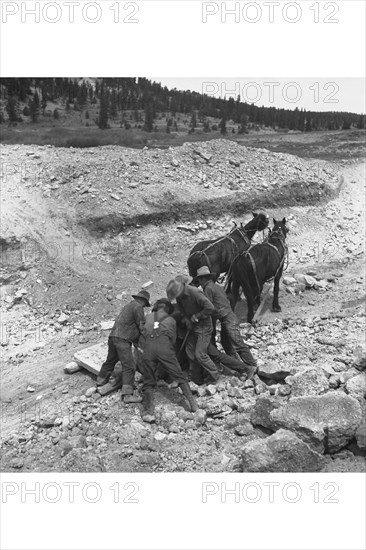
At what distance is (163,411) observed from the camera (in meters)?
6.44

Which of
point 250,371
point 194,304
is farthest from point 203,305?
point 250,371

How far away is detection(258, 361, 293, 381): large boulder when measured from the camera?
7.02 m

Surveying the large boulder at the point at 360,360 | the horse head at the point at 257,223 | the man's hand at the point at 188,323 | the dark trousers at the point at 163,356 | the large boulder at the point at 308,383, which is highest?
the horse head at the point at 257,223

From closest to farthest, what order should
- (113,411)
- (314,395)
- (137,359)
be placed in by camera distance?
(314,395) → (113,411) → (137,359)

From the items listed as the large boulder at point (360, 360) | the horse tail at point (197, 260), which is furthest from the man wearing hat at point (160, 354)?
the large boulder at point (360, 360)

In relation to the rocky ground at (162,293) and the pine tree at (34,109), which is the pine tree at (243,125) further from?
the rocky ground at (162,293)

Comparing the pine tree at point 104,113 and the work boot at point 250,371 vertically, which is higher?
the pine tree at point 104,113

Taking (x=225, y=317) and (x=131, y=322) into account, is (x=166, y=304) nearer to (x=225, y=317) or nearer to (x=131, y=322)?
(x=131, y=322)

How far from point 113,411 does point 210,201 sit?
7.95 m

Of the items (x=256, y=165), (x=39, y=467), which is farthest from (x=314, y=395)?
(x=256, y=165)

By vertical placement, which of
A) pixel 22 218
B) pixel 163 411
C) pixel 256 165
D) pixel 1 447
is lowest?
pixel 1 447

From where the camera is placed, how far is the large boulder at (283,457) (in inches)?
204

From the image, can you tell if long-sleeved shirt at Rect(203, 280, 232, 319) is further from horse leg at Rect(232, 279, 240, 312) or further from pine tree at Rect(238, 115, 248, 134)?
pine tree at Rect(238, 115, 248, 134)

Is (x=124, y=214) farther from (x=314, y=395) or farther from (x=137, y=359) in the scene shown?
(x=314, y=395)
